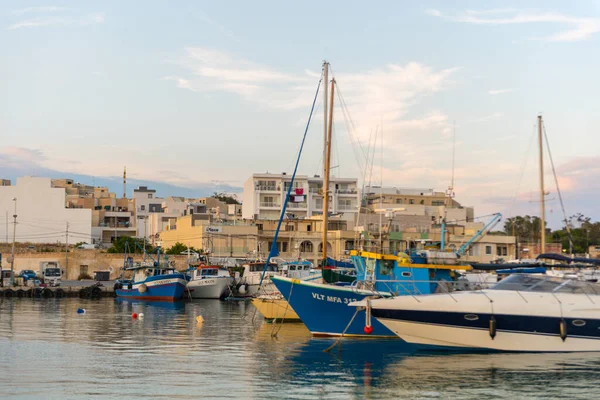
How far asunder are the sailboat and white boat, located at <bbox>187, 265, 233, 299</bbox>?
31790mm

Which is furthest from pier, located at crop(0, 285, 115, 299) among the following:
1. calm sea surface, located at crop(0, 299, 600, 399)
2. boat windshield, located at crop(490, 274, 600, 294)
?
boat windshield, located at crop(490, 274, 600, 294)

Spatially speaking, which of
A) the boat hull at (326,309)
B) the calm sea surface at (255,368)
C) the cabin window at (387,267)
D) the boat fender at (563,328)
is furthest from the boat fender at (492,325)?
the cabin window at (387,267)

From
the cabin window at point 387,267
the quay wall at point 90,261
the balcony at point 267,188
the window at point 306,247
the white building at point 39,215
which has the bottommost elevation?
the quay wall at point 90,261

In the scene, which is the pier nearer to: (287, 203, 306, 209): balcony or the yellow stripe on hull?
the yellow stripe on hull

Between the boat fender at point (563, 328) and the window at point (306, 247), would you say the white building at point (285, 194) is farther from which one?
the boat fender at point (563, 328)

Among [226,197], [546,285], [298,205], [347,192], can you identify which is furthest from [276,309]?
[226,197]

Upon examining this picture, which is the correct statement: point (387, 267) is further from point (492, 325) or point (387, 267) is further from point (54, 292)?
point (54, 292)

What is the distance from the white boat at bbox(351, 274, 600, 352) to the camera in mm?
26312

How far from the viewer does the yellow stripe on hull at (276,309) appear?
39.3m

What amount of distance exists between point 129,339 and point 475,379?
15215 mm

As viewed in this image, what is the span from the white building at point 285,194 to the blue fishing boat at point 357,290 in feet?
221

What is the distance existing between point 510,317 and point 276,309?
15.7 m

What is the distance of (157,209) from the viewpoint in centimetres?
12988

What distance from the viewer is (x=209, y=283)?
209 feet
